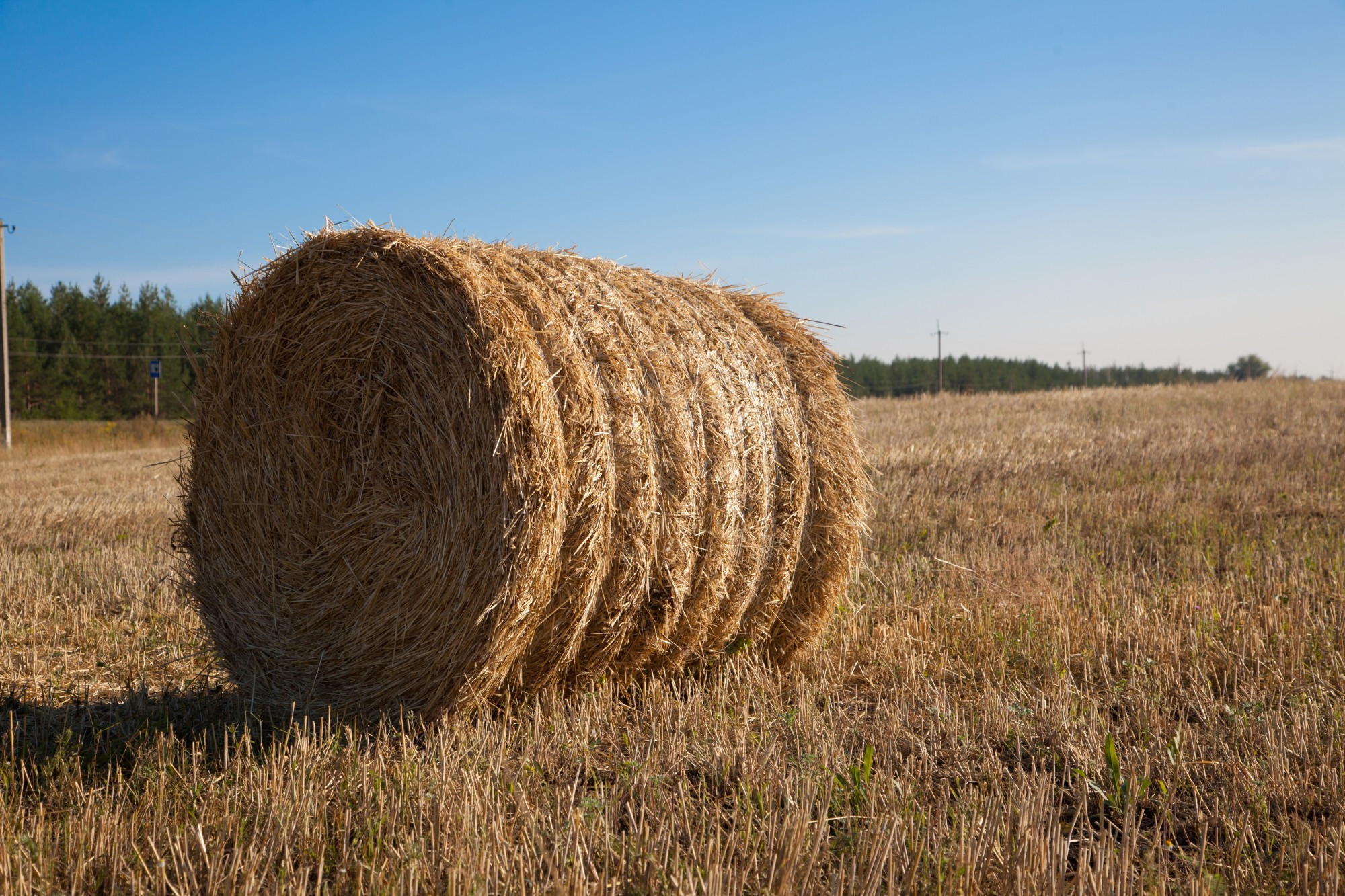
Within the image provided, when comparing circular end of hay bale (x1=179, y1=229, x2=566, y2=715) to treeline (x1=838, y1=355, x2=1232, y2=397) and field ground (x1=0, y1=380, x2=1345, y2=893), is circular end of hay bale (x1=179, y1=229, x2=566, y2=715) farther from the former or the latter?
treeline (x1=838, y1=355, x2=1232, y2=397)

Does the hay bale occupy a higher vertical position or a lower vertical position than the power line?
lower

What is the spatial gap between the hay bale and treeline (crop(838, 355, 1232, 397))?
64.7 meters

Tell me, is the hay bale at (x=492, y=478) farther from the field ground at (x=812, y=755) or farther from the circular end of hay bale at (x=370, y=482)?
the field ground at (x=812, y=755)

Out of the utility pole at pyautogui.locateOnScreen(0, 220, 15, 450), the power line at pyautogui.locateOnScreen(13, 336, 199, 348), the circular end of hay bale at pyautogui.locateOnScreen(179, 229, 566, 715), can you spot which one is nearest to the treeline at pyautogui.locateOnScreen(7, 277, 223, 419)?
the power line at pyautogui.locateOnScreen(13, 336, 199, 348)

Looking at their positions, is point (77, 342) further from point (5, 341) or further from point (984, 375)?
point (984, 375)

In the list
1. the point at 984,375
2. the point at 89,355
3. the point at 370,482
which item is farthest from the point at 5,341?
the point at 984,375

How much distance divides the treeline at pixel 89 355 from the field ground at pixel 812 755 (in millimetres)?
42936

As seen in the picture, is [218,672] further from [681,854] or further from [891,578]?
[891,578]

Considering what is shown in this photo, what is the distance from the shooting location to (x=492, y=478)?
3848 millimetres

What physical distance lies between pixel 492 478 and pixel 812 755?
1.64m

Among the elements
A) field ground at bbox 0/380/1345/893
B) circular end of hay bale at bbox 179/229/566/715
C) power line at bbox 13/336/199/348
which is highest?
power line at bbox 13/336/199/348

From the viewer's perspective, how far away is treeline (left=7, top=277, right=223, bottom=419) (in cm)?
Result: 4356

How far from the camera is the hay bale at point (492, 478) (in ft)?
12.8

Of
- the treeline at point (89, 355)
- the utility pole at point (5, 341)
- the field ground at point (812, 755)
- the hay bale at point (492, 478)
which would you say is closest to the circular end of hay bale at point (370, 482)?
the hay bale at point (492, 478)
